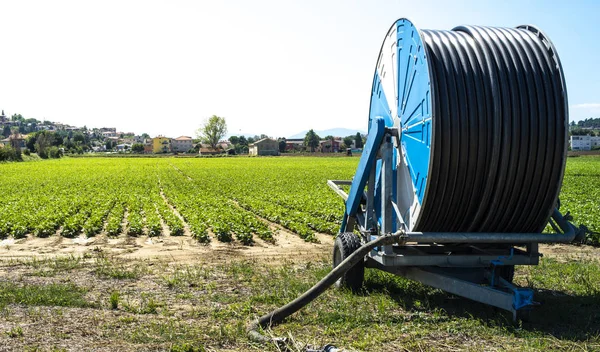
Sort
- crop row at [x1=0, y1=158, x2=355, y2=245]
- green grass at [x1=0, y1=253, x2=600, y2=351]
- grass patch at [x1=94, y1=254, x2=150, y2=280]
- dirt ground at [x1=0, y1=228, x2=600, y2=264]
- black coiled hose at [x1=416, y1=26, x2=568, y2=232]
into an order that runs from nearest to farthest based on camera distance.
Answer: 1. green grass at [x1=0, y1=253, x2=600, y2=351]
2. black coiled hose at [x1=416, y1=26, x2=568, y2=232]
3. grass patch at [x1=94, y1=254, x2=150, y2=280]
4. dirt ground at [x1=0, y1=228, x2=600, y2=264]
5. crop row at [x1=0, y1=158, x2=355, y2=245]

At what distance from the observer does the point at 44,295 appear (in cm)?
775

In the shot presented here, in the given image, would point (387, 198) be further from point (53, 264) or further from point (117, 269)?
point (53, 264)

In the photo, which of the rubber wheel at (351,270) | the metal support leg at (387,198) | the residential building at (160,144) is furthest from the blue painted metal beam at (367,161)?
the residential building at (160,144)

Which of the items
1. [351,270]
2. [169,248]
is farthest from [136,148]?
[351,270]

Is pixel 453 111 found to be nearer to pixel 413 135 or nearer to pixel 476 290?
pixel 413 135

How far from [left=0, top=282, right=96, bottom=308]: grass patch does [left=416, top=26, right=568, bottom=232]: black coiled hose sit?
469cm

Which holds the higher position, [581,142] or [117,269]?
[581,142]

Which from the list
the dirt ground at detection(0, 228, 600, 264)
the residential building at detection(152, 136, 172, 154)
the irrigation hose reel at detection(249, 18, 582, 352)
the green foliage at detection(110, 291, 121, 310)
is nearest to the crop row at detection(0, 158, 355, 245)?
the dirt ground at detection(0, 228, 600, 264)

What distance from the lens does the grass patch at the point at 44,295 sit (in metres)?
7.45

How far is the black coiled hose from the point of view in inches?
251

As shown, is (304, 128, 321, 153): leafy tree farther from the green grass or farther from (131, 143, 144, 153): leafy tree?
the green grass

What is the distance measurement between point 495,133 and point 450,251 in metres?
2.00

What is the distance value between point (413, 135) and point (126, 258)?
687 centimetres

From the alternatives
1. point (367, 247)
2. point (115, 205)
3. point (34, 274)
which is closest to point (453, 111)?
point (367, 247)
